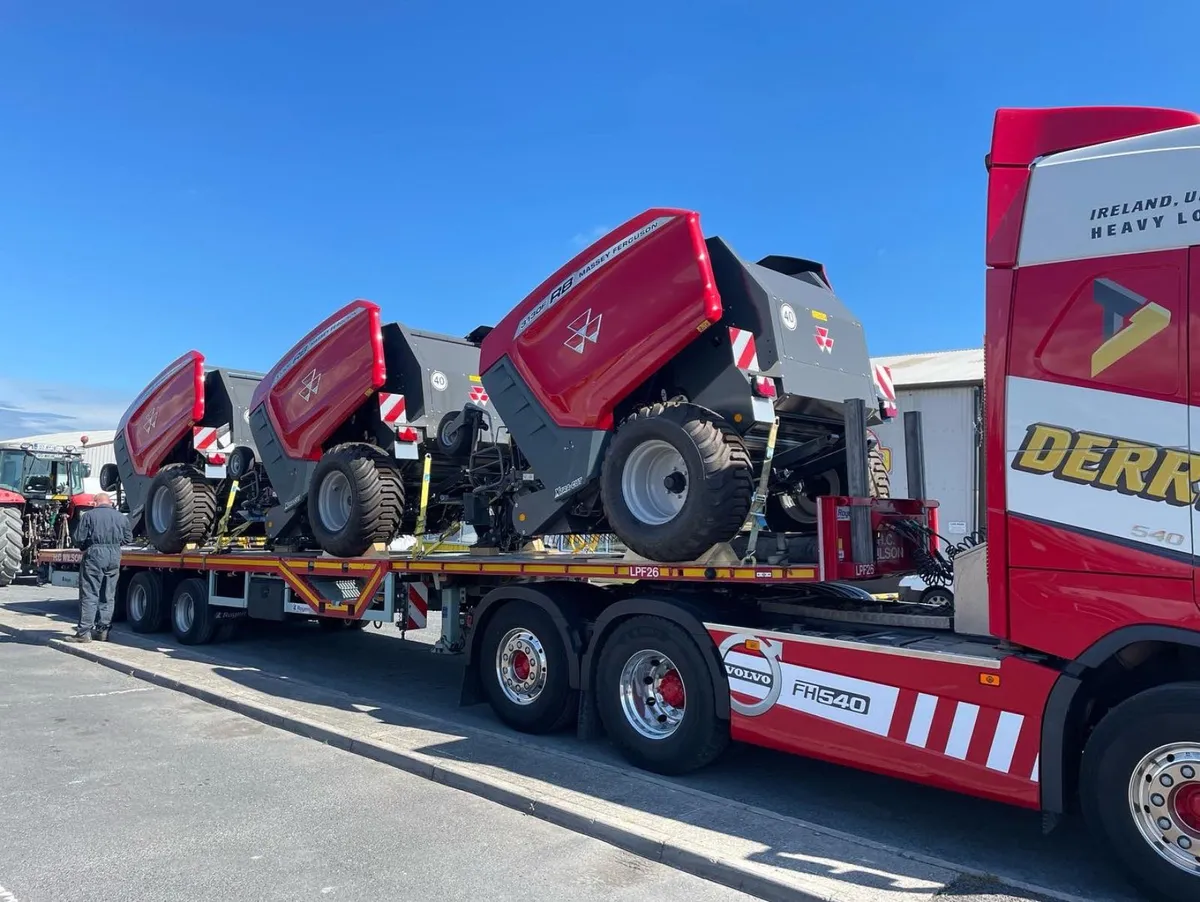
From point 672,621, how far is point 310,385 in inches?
216

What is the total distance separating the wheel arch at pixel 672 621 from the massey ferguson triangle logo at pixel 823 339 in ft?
6.92

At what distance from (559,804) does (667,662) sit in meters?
1.30

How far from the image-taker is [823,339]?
262 inches

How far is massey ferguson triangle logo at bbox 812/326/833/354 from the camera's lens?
6602 millimetres

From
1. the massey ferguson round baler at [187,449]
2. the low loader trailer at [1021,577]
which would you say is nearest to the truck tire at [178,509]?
the massey ferguson round baler at [187,449]

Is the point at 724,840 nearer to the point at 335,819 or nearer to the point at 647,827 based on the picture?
the point at 647,827

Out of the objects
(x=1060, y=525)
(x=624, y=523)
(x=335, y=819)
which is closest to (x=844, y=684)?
(x=1060, y=525)

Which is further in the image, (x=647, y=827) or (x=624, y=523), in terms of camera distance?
(x=624, y=523)

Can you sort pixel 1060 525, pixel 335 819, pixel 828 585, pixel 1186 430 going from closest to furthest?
pixel 1186 430, pixel 1060 525, pixel 335 819, pixel 828 585

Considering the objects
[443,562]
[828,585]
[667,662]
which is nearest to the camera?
[667,662]

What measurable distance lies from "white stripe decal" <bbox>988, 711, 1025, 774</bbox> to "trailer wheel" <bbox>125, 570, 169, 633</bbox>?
10.3 m

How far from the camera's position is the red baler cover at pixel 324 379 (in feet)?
29.6

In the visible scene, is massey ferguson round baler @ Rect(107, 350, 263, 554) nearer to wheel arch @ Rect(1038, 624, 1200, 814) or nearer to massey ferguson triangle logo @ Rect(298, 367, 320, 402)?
massey ferguson triangle logo @ Rect(298, 367, 320, 402)

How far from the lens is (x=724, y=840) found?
4.50 metres
